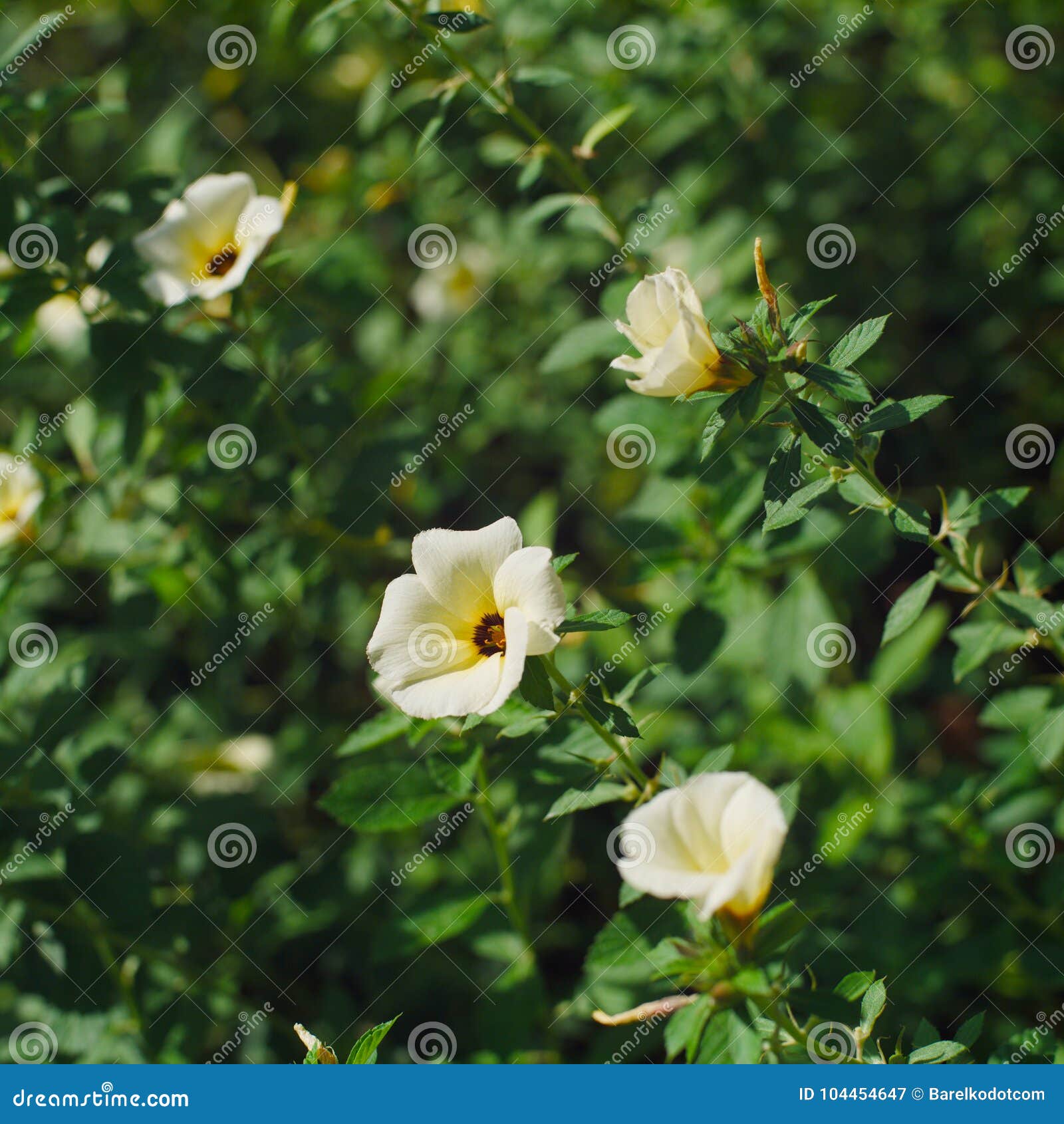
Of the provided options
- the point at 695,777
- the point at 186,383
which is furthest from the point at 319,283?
the point at 695,777

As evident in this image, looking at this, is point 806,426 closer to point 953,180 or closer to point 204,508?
point 204,508

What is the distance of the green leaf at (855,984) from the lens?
1.62m

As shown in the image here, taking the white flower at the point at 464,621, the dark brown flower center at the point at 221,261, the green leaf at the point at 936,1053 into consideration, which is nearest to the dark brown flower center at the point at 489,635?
the white flower at the point at 464,621

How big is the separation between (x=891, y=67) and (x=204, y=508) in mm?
2851

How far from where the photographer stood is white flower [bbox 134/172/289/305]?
7.26ft

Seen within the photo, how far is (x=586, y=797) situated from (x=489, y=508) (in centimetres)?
210

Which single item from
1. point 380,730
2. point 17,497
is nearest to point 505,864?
point 380,730

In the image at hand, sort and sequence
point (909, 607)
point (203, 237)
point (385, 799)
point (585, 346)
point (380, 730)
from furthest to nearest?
1. point (585, 346)
2. point (203, 237)
3. point (385, 799)
4. point (380, 730)
5. point (909, 607)

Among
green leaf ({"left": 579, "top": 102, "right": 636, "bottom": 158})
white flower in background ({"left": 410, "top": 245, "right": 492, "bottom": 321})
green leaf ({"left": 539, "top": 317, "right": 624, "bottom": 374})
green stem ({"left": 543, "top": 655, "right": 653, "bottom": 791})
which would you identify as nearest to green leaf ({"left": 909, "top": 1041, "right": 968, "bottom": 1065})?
green stem ({"left": 543, "top": 655, "right": 653, "bottom": 791})

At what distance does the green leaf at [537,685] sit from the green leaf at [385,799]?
500 mm

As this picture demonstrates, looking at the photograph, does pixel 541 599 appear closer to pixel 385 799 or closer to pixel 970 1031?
pixel 385 799

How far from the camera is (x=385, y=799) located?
2025 millimetres

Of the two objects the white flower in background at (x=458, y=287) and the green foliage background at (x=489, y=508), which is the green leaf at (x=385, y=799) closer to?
the green foliage background at (x=489, y=508)

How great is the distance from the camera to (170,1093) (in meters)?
2.00
